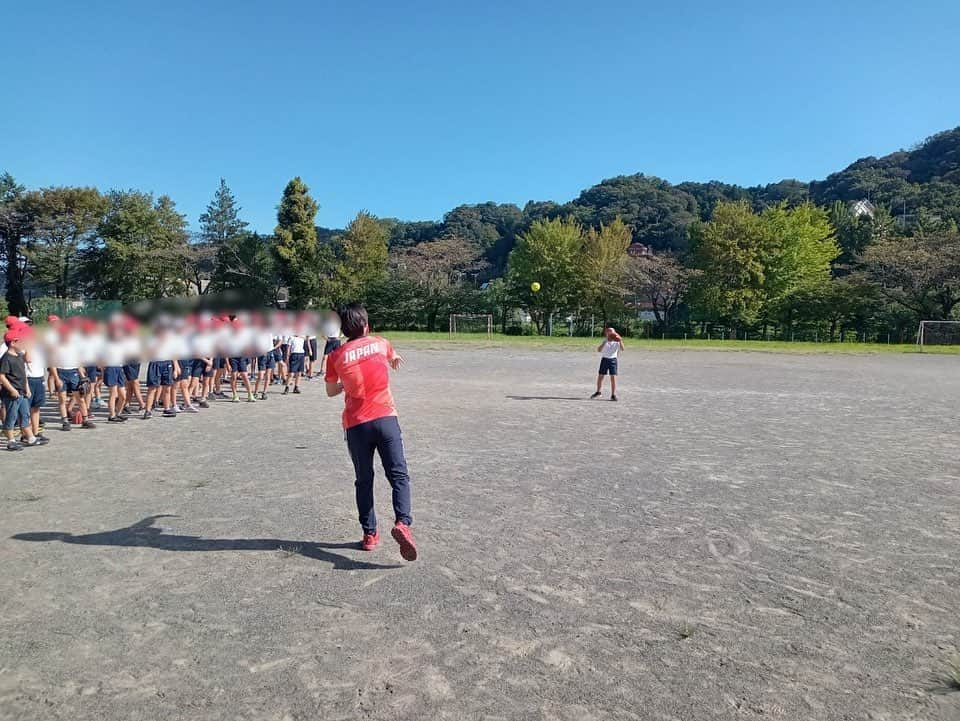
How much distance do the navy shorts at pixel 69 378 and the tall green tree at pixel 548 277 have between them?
44.1 meters

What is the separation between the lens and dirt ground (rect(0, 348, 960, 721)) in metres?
3.21

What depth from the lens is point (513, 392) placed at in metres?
15.7

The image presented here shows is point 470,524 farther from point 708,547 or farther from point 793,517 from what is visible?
point 793,517

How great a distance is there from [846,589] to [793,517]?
1.62 m

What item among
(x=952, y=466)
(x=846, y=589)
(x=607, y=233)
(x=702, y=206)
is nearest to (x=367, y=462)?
(x=846, y=589)

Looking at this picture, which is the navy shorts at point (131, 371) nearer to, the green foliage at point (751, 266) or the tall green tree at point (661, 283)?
the tall green tree at point (661, 283)

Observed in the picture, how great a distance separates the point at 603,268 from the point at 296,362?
129ft

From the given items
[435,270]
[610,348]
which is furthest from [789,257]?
[610,348]

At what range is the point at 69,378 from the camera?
33.9 ft

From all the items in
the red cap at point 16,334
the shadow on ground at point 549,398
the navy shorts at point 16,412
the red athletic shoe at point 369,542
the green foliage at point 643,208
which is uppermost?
the green foliage at point 643,208

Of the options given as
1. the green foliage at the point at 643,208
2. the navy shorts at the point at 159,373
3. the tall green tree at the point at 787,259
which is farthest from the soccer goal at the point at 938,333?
the green foliage at the point at 643,208

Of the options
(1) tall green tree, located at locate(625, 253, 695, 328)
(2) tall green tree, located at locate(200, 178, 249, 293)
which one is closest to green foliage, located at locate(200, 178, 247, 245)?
(2) tall green tree, located at locate(200, 178, 249, 293)

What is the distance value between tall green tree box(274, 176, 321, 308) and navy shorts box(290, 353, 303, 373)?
1460 inches

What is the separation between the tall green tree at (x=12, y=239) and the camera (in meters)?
48.8
